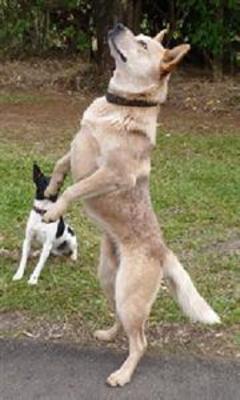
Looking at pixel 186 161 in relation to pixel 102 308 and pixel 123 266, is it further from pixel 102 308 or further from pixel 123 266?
pixel 123 266

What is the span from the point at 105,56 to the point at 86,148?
25.7 feet

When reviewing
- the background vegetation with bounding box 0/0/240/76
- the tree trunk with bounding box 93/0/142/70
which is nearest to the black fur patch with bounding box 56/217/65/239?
the tree trunk with bounding box 93/0/142/70

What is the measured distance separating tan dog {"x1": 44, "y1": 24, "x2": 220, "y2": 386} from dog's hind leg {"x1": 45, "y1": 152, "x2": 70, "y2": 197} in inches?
9.3

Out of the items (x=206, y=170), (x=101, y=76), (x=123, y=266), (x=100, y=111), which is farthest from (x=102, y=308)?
(x=101, y=76)

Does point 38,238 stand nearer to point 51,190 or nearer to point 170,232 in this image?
point 51,190

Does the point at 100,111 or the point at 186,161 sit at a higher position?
the point at 100,111

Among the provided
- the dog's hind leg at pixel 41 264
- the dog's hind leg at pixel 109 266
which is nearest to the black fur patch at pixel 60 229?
the dog's hind leg at pixel 41 264

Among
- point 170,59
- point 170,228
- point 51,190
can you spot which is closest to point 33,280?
point 51,190

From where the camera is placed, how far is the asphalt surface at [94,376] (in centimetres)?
459

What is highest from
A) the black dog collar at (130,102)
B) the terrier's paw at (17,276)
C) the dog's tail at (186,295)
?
the black dog collar at (130,102)

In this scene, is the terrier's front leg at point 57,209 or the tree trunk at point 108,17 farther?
the tree trunk at point 108,17

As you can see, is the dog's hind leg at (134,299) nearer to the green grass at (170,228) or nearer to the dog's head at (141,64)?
the green grass at (170,228)

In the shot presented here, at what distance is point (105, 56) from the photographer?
12586 millimetres

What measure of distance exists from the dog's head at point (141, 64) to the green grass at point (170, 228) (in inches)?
56.8
